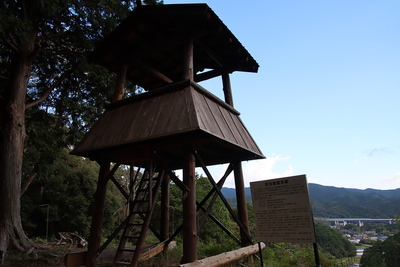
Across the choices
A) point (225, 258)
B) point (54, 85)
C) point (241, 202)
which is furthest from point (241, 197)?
point (54, 85)

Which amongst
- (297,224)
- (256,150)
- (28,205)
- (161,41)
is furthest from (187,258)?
(28,205)

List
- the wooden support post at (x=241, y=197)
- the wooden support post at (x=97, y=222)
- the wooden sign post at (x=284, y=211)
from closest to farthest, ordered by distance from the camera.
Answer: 1. the wooden sign post at (x=284, y=211)
2. the wooden support post at (x=97, y=222)
3. the wooden support post at (x=241, y=197)

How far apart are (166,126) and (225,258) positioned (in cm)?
326

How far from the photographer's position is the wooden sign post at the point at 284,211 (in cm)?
414

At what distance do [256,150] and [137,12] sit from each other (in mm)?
5037

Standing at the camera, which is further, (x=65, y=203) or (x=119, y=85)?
(x=65, y=203)

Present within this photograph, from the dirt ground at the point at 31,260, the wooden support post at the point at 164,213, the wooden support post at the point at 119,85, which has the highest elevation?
the wooden support post at the point at 119,85

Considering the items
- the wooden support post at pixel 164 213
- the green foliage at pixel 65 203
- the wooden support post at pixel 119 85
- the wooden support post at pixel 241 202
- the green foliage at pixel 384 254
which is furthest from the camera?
the green foliage at pixel 65 203

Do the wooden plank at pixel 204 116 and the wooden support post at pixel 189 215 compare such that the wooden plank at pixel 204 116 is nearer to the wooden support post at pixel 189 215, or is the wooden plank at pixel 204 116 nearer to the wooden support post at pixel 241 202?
the wooden support post at pixel 189 215

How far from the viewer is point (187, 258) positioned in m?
4.92

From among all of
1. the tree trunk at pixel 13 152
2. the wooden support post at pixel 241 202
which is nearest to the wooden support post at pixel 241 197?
the wooden support post at pixel 241 202

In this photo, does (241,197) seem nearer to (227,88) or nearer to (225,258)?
(225,258)

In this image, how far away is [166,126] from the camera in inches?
214

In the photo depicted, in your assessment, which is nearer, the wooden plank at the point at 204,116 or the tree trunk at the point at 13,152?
the wooden plank at the point at 204,116
